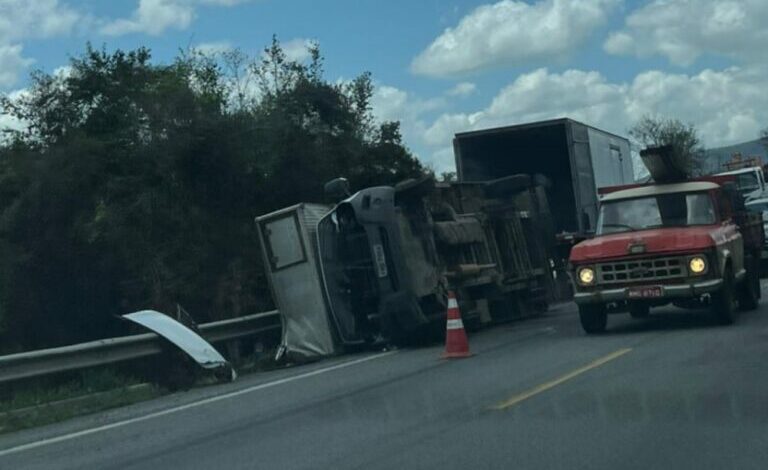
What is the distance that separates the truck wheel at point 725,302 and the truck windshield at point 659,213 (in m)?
0.92

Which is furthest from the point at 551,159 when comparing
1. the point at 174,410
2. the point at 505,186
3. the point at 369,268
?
the point at 174,410

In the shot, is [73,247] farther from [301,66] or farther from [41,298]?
[301,66]

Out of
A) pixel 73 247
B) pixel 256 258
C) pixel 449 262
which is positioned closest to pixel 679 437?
pixel 449 262

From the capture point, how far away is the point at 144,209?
848 inches

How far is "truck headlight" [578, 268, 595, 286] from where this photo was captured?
1579 cm

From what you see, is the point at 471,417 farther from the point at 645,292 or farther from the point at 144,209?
the point at 144,209

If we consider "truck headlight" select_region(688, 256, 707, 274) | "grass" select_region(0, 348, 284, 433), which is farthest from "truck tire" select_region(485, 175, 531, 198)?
"grass" select_region(0, 348, 284, 433)

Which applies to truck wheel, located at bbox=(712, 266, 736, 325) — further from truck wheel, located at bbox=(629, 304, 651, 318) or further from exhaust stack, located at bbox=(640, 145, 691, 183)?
exhaust stack, located at bbox=(640, 145, 691, 183)

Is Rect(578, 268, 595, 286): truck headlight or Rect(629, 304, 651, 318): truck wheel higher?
Rect(578, 268, 595, 286): truck headlight

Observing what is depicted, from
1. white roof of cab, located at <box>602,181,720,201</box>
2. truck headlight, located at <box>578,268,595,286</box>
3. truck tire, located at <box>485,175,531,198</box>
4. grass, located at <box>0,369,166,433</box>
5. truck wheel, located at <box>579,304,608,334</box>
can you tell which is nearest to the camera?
grass, located at <box>0,369,166,433</box>

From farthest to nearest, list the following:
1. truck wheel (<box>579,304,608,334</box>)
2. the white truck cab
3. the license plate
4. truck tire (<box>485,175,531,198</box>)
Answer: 1. the white truck cab
2. truck tire (<box>485,175,531,198</box>)
3. truck wheel (<box>579,304,608,334</box>)
4. the license plate

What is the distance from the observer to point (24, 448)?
10.3 metres

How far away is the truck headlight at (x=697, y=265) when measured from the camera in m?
15.2

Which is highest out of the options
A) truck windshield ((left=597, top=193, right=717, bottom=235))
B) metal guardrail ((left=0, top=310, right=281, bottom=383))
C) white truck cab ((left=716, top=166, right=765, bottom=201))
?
white truck cab ((left=716, top=166, right=765, bottom=201))
